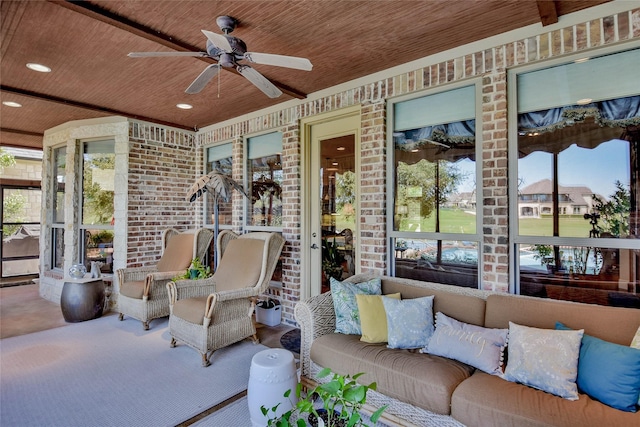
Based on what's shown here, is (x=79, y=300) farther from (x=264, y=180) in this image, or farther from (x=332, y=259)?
(x=332, y=259)

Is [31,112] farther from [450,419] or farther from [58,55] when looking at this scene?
[450,419]

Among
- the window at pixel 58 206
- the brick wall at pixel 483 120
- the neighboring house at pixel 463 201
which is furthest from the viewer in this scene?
the window at pixel 58 206

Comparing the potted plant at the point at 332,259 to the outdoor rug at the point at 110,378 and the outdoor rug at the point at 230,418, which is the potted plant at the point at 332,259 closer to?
the outdoor rug at the point at 110,378

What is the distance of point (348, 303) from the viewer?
103 inches

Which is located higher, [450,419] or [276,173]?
[276,173]

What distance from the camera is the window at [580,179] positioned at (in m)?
2.25

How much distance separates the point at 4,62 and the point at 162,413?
11.3 ft

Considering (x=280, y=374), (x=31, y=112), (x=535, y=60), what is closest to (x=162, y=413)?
(x=280, y=374)

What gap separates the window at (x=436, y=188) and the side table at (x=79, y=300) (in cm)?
380

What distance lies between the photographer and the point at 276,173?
4.42 metres

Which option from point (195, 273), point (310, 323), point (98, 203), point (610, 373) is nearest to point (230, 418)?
point (310, 323)

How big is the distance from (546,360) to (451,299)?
739 millimetres

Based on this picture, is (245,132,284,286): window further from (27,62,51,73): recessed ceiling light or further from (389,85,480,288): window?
(27,62,51,73): recessed ceiling light

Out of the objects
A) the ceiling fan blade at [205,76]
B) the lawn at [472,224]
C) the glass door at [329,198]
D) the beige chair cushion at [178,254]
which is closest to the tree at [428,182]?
the lawn at [472,224]
